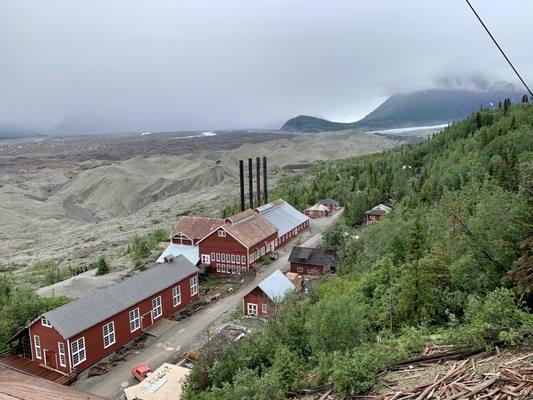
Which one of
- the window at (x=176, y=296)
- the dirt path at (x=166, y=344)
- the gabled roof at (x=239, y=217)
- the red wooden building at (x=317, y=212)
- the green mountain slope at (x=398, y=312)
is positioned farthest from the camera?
the red wooden building at (x=317, y=212)

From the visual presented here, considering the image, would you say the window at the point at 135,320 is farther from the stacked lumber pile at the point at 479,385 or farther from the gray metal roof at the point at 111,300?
the stacked lumber pile at the point at 479,385

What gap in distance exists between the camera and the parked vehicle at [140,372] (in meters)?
22.5

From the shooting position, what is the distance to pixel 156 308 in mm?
30062

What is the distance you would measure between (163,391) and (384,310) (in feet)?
32.8

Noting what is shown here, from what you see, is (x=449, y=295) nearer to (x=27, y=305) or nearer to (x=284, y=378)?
(x=284, y=378)

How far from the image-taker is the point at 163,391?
18594mm

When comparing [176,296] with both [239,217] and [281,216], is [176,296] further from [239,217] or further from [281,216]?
[281,216]

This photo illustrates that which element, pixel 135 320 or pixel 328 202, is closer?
pixel 135 320

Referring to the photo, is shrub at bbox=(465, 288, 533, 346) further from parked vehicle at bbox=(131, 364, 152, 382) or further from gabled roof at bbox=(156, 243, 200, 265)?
gabled roof at bbox=(156, 243, 200, 265)

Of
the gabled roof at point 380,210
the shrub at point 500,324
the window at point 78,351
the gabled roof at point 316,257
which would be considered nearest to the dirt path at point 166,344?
the window at point 78,351

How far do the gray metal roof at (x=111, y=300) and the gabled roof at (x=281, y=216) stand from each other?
18.3m

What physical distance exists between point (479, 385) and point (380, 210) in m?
50.7

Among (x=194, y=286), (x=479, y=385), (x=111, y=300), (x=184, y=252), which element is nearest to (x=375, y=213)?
(x=184, y=252)

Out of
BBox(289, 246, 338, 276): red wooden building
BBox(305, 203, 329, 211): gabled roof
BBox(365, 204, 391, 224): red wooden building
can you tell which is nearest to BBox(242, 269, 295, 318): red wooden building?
BBox(289, 246, 338, 276): red wooden building
